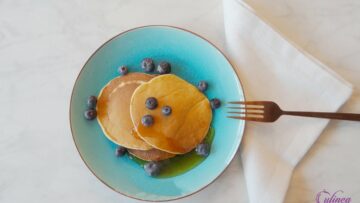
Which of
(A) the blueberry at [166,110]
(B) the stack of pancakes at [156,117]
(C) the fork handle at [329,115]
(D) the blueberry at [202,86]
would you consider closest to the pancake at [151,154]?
(B) the stack of pancakes at [156,117]

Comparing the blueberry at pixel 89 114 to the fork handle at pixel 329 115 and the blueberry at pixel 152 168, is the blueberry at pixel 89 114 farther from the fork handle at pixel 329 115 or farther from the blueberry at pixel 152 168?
the fork handle at pixel 329 115

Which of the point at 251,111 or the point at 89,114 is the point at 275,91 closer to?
the point at 251,111

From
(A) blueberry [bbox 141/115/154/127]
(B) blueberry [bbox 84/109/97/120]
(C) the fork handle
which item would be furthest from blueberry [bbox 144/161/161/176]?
(C) the fork handle

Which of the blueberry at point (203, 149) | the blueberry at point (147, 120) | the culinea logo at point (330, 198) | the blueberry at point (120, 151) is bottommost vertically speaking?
the culinea logo at point (330, 198)

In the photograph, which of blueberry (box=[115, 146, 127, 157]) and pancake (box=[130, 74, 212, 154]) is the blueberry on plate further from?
blueberry (box=[115, 146, 127, 157])

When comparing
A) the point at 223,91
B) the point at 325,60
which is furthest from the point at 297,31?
the point at 223,91

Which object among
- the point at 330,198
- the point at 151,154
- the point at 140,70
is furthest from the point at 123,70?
the point at 330,198

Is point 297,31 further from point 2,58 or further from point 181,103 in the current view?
point 2,58
